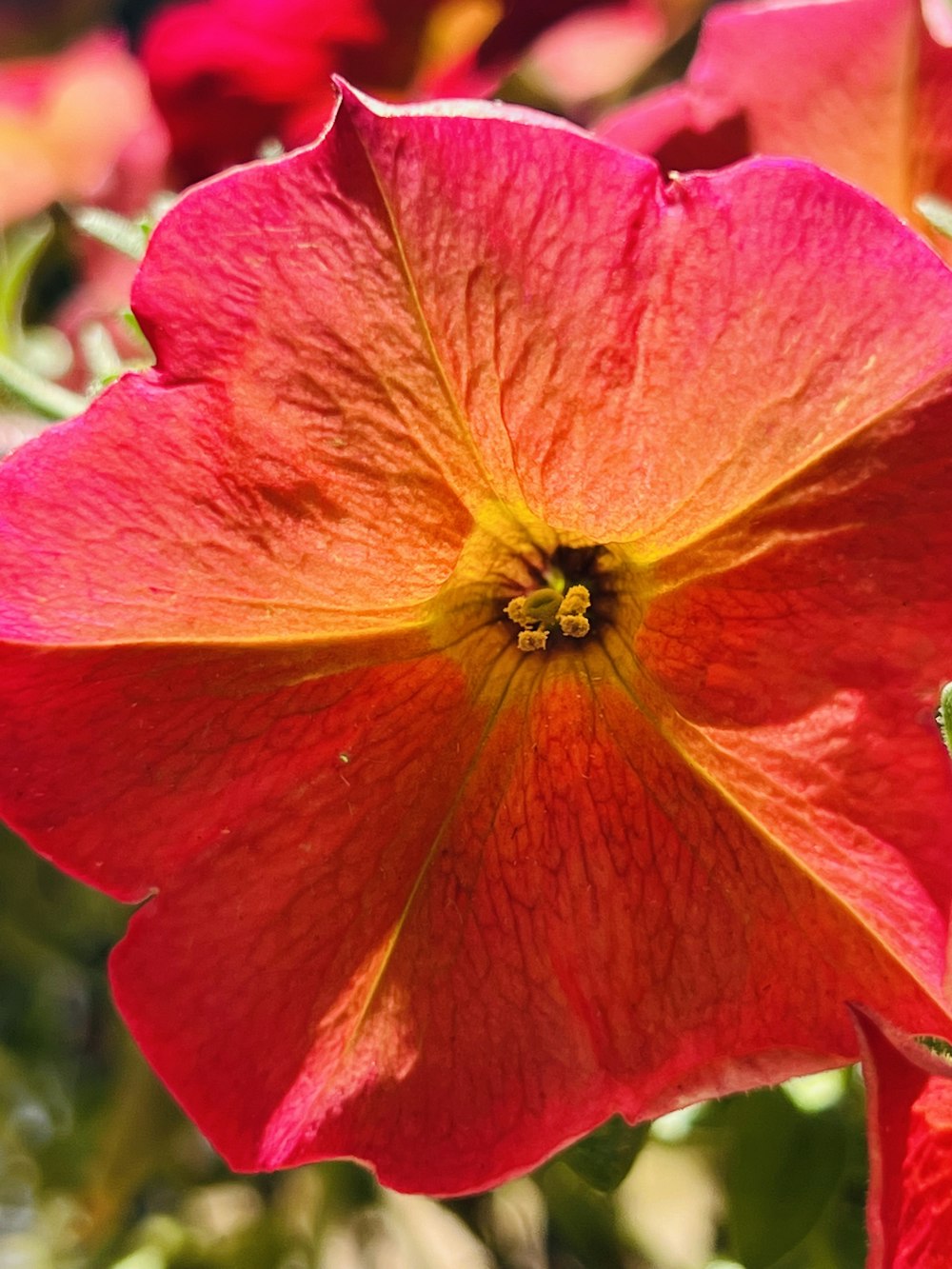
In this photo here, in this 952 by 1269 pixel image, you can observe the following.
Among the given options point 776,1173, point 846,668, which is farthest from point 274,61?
point 776,1173

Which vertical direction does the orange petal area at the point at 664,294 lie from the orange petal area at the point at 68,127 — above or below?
below

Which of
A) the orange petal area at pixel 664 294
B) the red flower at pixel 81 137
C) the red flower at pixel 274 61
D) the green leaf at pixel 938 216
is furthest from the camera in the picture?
the red flower at pixel 81 137

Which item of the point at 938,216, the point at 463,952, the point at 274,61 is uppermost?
the point at 274,61

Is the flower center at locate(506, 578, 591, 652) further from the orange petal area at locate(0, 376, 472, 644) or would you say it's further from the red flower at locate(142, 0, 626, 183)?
the red flower at locate(142, 0, 626, 183)

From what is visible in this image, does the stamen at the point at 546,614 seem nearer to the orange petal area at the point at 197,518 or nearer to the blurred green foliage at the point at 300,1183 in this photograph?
the orange petal area at the point at 197,518

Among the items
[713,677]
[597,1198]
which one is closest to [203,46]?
[713,677]

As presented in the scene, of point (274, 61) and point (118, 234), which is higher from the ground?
point (274, 61)

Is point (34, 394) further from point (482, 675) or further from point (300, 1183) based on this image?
point (300, 1183)

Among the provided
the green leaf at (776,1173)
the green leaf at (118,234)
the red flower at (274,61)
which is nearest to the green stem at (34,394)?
the green leaf at (118,234)
